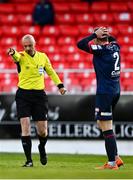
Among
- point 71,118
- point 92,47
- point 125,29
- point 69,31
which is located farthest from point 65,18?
point 92,47

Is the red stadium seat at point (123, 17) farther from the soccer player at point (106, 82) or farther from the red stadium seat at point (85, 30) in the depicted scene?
the soccer player at point (106, 82)

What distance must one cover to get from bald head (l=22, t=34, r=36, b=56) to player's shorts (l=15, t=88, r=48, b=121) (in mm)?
645

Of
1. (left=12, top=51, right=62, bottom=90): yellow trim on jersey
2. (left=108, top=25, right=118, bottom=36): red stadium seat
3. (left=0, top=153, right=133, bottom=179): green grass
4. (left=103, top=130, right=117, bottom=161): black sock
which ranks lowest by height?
(left=0, top=153, right=133, bottom=179): green grass

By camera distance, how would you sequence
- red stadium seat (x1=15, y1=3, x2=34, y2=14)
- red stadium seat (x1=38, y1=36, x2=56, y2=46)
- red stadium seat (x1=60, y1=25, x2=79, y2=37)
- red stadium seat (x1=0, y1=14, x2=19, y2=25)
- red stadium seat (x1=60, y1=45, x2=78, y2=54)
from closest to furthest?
red stadium seat (x1=60, y1=45, x2=78, y2=54)
red stadium seat (x1=38, y1=36, x2=56, y2=46)
red stadium seat (x1=60, y1=25, x2=79, y2=37)
red stadium seat (x1=0, y1=14, x2=19, y2=25)
red stadium seat (x1=15, y1=3, x2=34, y2=14)

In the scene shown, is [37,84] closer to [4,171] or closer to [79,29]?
[4,171]

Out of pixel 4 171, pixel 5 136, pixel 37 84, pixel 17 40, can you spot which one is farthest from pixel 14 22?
pixel 4 171

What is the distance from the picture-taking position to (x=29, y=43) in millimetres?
13906

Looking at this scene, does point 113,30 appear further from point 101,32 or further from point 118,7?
point 101,32

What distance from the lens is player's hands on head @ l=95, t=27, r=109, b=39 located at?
13.2 metres

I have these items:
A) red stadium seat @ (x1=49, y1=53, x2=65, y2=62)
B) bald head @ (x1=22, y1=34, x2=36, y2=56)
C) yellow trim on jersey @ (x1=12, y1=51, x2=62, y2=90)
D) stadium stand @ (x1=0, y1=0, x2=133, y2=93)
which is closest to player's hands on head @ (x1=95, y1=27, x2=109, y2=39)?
bald head @ (x1=22, y1=34, x2=36, y2=56)

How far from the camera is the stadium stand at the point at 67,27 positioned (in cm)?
2403

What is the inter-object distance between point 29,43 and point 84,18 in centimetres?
1209

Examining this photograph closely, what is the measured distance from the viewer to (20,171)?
41.4 feet

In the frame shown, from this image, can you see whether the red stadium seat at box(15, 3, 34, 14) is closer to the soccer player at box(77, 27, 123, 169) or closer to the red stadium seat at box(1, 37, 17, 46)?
the red stadium seat at box(1, 37, 17, 46)
